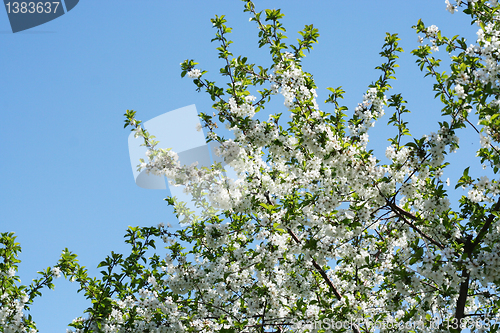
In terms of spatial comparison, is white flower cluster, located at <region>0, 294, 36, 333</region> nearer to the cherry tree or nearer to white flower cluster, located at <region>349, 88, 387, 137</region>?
the cherry tree

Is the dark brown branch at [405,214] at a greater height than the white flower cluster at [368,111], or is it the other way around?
the white flower cluster at [368,111]

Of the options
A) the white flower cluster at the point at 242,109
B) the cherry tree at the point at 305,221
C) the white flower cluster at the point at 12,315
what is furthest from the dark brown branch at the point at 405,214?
the white flower cluster at the point at 12,315

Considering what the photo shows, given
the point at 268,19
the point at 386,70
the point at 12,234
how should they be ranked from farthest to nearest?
the point at 12,234 → the point at 386,70 → the point at 268,19

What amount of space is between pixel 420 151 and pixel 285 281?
2.93 m

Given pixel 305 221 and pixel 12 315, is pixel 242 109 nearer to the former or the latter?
pixel 305 221

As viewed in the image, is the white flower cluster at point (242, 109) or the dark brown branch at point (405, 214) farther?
the white flower cluster at point (242, 109)

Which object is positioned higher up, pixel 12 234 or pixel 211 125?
pixel 211 125

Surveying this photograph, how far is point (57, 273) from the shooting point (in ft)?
18.0

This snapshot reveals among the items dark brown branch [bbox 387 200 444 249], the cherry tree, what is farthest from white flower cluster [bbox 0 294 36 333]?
dark brown branch [bbox 387 200 444 249]

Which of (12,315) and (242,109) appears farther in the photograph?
(12,315)

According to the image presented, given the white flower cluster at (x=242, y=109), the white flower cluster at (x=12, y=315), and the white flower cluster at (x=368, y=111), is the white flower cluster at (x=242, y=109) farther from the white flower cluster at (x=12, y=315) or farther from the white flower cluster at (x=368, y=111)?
the white flower cluster at (x=12, y=315)

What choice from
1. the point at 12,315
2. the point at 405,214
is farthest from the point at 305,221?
the point at 12,315

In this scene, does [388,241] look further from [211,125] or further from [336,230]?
[211,125]

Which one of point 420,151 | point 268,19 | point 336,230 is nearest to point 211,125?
point 268,19
